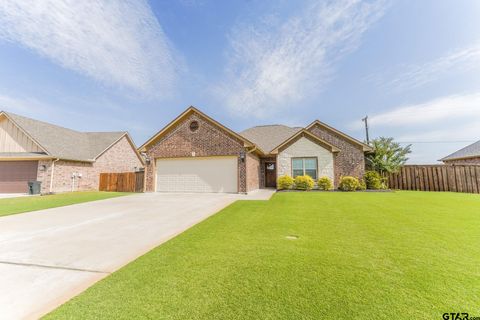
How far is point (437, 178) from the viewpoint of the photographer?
14.5 m

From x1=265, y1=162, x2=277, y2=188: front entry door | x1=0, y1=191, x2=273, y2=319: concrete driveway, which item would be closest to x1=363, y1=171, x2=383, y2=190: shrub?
x1=265, y1=162, x2=277, y2=188: front entry door

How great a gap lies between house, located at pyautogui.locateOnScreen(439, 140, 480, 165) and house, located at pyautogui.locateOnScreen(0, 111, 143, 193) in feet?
108

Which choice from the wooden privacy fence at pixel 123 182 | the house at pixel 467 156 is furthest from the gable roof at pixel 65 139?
the house at pixel 467 156

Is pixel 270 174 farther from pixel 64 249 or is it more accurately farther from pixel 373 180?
pixel 64 249

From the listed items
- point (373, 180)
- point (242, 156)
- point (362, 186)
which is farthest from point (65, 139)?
point (373, 180)

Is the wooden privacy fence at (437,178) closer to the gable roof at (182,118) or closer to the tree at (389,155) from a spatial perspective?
the tree at (389,155)

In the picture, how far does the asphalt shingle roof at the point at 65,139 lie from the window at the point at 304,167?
59.2 feet

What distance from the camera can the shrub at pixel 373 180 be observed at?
14.7 m

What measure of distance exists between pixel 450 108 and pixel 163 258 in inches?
804

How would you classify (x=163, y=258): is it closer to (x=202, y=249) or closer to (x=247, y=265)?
(x=202, y=249)

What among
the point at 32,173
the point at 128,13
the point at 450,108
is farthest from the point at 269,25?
the point at 32,173

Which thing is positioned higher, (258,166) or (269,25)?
(269,25)

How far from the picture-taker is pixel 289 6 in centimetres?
955

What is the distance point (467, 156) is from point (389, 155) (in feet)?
26.8
